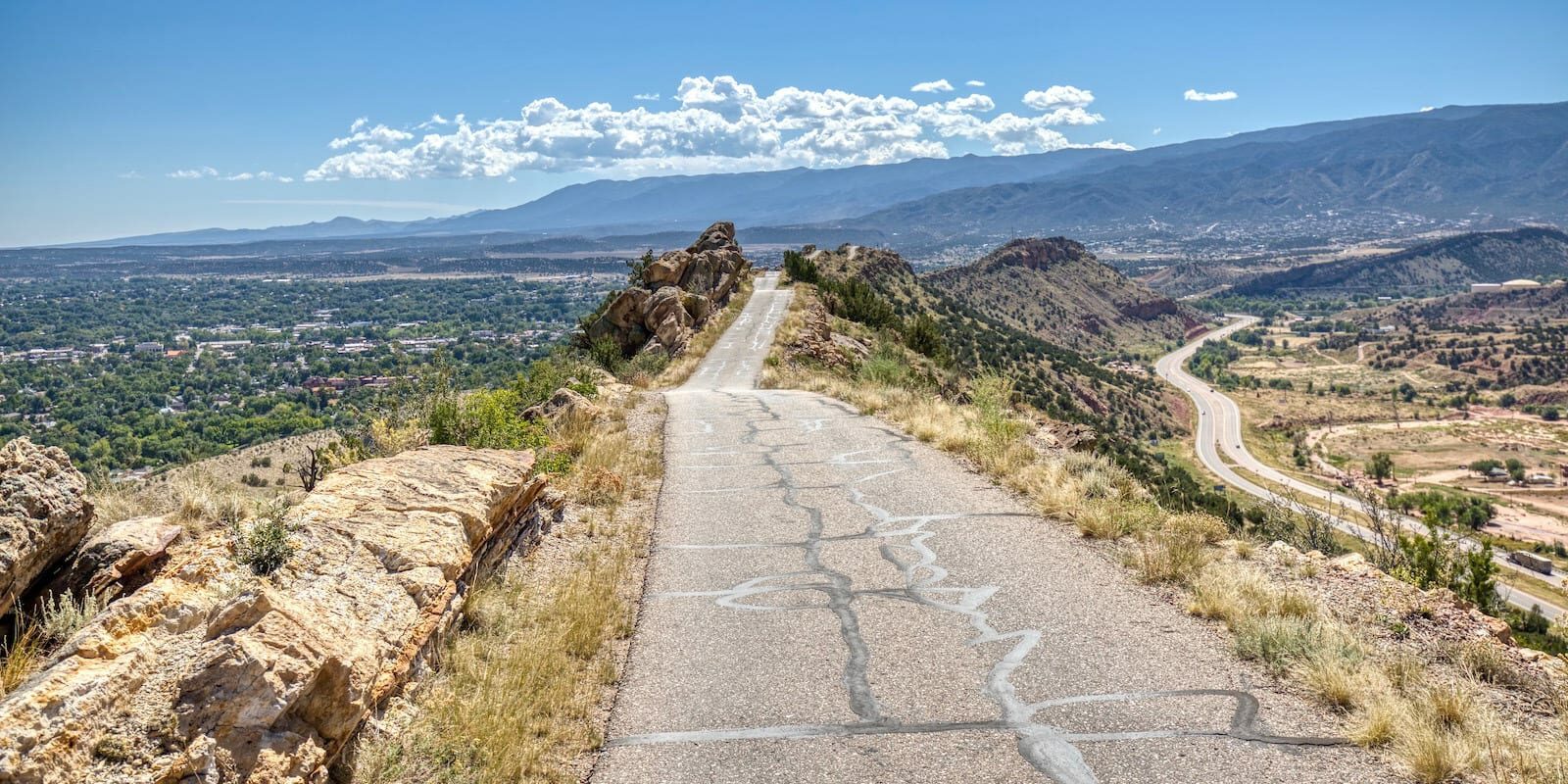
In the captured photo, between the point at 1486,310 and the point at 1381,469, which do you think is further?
the point at 1486,310

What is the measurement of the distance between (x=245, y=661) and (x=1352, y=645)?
6466 mm

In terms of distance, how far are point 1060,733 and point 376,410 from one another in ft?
29.6

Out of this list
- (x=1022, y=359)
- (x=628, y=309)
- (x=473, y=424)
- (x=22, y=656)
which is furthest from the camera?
(x=1022, y=359)

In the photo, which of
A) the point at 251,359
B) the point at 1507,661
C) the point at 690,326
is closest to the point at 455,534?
the point at 1507,661

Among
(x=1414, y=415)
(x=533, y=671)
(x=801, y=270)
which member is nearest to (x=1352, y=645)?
(x=533, y=671)

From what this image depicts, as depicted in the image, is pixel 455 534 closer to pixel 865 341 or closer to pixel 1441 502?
pixel 865 341

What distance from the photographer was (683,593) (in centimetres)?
749

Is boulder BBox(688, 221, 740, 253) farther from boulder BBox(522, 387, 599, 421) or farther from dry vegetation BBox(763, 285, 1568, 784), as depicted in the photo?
dry vegetation BBox(763, 285, 1568, 784)

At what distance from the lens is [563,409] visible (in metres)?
15.5

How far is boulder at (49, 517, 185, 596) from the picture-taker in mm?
5273

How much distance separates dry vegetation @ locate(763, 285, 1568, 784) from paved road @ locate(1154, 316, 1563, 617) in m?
21.9

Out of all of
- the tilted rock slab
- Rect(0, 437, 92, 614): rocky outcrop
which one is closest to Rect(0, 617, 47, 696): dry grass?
Rect(0, 437, 92, 614): rocky outcrop

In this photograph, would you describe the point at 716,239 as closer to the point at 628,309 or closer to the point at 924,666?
the point at 628,309

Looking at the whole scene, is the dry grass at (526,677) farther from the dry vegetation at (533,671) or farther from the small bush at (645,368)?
the small bush at (645,368)
